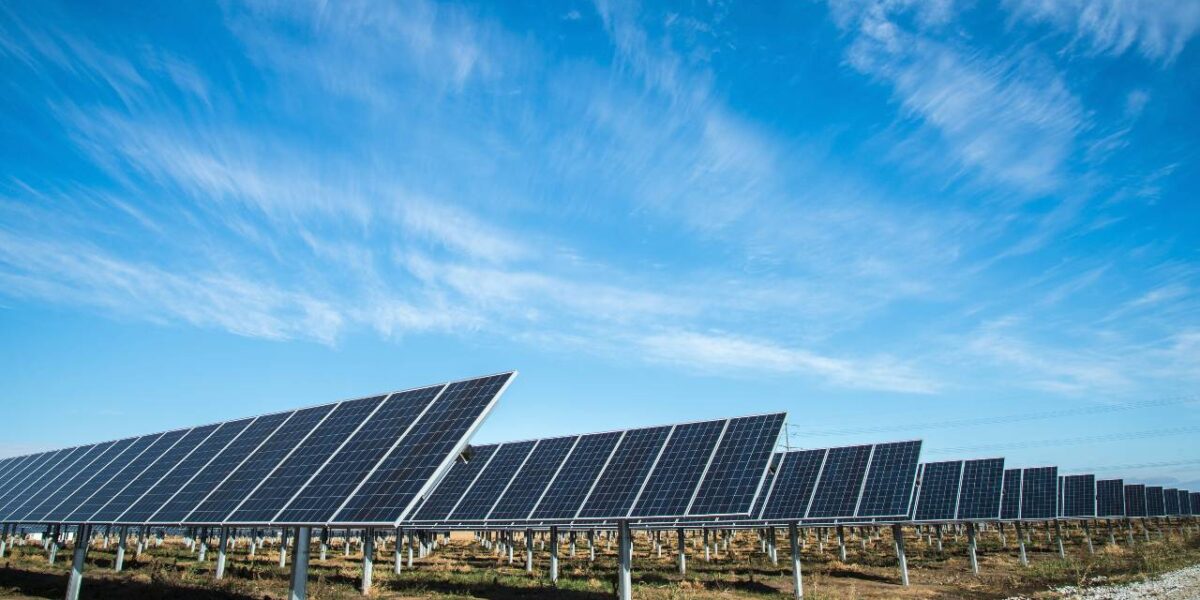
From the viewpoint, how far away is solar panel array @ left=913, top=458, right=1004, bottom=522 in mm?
38656

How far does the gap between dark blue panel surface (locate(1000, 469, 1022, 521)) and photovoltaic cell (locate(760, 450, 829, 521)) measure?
12063 mm

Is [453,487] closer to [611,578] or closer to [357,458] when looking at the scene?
[611,578]

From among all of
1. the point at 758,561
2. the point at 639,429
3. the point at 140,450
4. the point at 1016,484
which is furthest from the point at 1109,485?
the point at 140,450

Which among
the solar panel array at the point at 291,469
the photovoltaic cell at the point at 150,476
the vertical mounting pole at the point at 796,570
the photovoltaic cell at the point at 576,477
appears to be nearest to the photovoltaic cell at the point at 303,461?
the solar panel array at the point at 291,469

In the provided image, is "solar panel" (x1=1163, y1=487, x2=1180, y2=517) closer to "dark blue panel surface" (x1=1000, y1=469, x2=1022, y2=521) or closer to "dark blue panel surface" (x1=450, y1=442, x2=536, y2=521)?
"dark blue panel surface" (x1=1000, y1=469, x2=1022, y2=521)

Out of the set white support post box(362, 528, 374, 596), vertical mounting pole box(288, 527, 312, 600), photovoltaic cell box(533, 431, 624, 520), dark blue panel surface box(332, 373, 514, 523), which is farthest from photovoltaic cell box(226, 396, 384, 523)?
photovoltaic cell box(533, 431, 624, 520)

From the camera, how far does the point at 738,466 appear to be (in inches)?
866

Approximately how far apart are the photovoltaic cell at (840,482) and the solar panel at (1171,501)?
54170mm

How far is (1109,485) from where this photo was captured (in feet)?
204

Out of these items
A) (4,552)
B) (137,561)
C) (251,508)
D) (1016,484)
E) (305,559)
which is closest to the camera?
(305,559)

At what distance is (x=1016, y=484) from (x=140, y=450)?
186 ft

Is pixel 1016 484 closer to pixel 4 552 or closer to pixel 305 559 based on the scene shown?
pixel 305 559

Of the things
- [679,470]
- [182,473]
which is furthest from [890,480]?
[182,473]

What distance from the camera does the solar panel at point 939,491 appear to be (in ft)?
127
